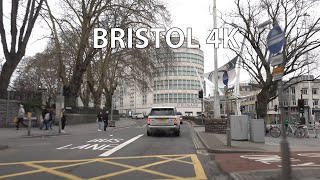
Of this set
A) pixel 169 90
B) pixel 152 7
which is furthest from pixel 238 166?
pixel 169 90

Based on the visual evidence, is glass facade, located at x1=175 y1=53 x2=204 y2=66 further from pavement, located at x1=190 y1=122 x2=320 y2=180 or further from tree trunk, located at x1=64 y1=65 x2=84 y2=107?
pavement, located at x1=190 y1=122 x2=320 y2=180

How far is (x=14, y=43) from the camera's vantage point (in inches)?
1144

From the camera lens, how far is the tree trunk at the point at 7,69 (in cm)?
2906

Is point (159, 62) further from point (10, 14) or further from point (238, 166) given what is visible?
point (238, 166)

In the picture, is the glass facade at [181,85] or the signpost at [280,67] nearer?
the signpost at [280,67]

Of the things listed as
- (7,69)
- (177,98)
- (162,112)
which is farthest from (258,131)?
(177,98)

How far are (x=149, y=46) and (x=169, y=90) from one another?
95.2 meters

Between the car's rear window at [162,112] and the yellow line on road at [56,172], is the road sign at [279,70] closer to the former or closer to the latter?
the yellow line on road at [56,172]

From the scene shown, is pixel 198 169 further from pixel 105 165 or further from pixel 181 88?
pixel 181 88

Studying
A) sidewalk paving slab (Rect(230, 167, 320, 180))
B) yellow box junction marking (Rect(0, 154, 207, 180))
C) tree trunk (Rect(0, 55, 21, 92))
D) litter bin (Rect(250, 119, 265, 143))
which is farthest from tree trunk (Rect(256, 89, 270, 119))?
sidewalk paving slab (Rect(230, 167, 320, 180))

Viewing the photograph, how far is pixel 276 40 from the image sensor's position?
855 cm

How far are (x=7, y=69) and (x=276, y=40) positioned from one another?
996 inches

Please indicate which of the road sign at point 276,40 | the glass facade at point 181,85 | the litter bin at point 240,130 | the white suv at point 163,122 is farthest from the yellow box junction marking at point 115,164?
the glass facade at point 181,85

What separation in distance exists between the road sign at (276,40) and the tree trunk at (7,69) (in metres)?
23.1
